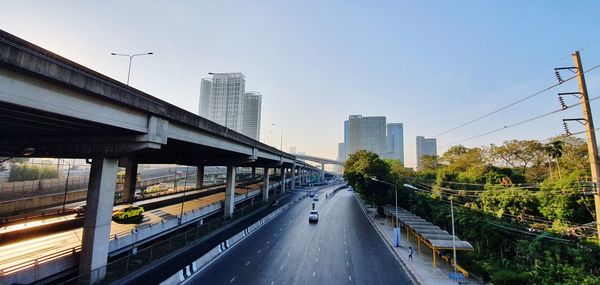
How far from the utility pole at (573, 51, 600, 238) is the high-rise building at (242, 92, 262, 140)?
85603mm

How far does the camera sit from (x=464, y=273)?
21.4 m

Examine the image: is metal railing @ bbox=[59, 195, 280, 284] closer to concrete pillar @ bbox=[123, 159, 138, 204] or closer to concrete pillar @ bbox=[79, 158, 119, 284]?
concrete pillar @ bbox=[79, 158, 119, 284]

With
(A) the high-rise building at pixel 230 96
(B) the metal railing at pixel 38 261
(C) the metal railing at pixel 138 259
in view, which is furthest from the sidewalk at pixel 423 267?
(A) the high-rise building at pixel 230 96

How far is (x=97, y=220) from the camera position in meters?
18.5

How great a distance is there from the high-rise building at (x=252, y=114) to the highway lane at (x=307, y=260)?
6768 cm

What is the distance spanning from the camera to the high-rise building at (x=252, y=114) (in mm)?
99688

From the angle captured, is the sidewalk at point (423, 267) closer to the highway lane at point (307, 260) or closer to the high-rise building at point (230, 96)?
the highway lane at point (307, 260)

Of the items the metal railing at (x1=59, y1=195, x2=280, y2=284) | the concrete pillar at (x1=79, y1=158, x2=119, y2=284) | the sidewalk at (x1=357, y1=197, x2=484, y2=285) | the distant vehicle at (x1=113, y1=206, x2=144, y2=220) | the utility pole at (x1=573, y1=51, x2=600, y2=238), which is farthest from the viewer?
the distant vehicle at (x1=113, y1=206, x2=144, y2=220)

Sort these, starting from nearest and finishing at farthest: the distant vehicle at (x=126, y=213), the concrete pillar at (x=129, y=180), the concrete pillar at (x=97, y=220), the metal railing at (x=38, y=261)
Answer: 1. the metal railing at (x=38, y=261)
2. the concrete pillar at (x=97, y=220)
3. the distant vehicle at (x=126, y=213)
4. the concrete pillar at (x=129, y=180)

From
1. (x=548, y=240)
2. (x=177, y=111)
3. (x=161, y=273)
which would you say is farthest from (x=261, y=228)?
(x=548, y=240)

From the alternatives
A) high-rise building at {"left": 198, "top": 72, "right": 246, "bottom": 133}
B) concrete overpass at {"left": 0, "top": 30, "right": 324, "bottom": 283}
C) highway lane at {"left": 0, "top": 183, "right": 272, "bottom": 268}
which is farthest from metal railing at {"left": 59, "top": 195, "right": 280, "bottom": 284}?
high-rise building at {"left": 198, "top": 72, "right": 246, "bottom": 133}

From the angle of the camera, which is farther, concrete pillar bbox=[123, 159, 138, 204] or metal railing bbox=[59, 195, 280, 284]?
concrete pillar bbox=[123, 159, 138, 204]

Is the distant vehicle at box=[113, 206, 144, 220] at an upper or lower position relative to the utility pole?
lower

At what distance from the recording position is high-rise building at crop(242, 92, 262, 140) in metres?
99.7
